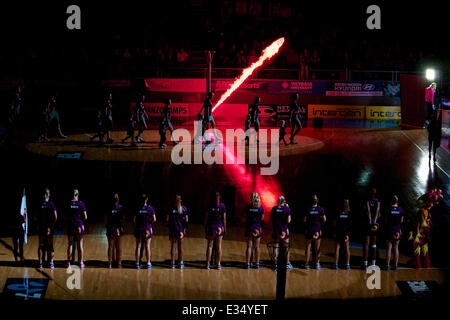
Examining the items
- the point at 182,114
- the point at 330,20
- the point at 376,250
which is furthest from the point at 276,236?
the point at 330,20

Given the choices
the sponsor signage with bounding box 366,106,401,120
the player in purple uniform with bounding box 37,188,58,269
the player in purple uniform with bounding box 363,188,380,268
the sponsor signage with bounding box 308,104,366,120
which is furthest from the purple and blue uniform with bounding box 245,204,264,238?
the sponsor signage with bounding box 366,106,401,120

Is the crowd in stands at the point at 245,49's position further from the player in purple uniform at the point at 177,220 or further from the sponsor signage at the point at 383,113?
the player in purple uniform at the point at 177,220

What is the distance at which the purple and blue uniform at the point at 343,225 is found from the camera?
13.6 m

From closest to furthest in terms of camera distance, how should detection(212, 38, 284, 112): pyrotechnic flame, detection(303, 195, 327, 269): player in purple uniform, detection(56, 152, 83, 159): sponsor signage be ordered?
detection(303, 195, 327, 269): player in purple uniform < detection(56, 152, 83, 159): sponsor signage < detection(212, 38, 284, 112): pyrotechnic flame

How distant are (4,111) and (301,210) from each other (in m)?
20.8

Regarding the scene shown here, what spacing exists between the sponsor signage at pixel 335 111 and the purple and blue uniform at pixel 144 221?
21141 mm

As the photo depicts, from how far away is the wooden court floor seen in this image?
12594mm

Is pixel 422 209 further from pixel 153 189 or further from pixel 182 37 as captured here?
pixel 182 37

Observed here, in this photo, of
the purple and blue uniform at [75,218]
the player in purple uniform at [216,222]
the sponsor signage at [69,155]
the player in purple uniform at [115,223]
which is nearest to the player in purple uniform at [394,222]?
the player in purple uniform at [216,222]

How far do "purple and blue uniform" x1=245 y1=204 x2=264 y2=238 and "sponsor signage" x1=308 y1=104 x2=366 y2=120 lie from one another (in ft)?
67.5

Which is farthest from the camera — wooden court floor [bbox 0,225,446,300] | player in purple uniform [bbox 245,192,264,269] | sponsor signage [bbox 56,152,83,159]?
sponsor signage [bbox 56,152,83,159]

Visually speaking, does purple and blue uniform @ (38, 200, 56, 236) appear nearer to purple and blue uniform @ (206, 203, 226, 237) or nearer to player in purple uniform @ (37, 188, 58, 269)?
player in purple uniform @ (37, 188, 58, 269)

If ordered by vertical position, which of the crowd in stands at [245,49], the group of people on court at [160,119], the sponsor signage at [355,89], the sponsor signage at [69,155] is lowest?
the sponsor signage at [69,155]

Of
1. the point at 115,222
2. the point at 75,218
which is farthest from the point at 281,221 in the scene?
the point at 75,218
